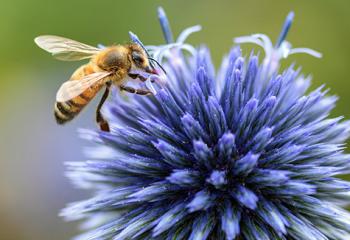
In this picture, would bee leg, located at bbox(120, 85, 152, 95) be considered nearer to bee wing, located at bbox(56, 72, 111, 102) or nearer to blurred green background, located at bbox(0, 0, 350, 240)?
bee wing, located at bbox(56, 72, 111, 102)

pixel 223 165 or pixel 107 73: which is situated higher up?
pixel 107 73

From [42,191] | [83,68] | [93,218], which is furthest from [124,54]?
A: [42,191]

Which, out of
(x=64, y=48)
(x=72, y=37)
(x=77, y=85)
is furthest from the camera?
(x=72, y=37)

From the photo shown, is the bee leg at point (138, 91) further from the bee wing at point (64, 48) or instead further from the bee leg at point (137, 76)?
the bee wing at point (64, 48)

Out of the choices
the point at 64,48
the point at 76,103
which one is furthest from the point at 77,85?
the point at 64,48

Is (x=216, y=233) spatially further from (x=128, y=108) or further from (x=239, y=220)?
(x=128, y=108)

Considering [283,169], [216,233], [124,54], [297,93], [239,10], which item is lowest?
[216,233]

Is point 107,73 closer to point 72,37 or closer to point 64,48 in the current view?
point 64,48
